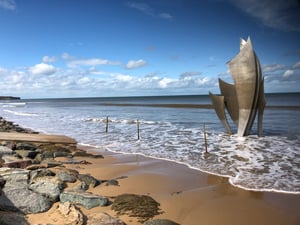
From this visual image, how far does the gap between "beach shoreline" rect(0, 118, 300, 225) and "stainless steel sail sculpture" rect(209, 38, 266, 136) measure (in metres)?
8.78

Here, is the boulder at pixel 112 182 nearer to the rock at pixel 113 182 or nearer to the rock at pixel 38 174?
the rock at pixel 113 182

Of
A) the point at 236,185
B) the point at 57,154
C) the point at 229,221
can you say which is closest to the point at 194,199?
the point at 229,221

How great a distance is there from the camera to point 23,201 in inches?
211

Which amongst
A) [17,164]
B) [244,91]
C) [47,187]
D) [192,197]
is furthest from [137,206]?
[244,91]

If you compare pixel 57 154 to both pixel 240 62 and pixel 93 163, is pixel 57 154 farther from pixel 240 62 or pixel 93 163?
pixel 240 62

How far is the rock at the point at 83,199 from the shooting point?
566 centimetres

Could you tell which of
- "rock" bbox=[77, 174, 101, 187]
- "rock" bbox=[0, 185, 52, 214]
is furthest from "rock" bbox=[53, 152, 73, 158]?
"rock" bbox=[0, 185, 52, 214]

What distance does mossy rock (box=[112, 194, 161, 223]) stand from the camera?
17.8 feet

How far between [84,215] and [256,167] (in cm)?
657

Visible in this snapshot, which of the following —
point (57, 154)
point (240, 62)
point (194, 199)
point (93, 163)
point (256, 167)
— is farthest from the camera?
point (240, 62)

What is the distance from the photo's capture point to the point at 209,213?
5598 mm

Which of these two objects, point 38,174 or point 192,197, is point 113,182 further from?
point 192,197

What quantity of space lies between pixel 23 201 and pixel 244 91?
46.7 ft

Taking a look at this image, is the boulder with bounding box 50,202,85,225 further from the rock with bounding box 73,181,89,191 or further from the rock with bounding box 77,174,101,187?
the rock with bounding box 77,174,101,187
